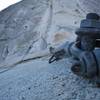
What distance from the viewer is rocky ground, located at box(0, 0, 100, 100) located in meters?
1.72

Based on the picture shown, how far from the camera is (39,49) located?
3.14 metres

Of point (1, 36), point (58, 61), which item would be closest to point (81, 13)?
point (1, 36)

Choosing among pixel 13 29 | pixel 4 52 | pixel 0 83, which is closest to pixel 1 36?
pixel 13 29

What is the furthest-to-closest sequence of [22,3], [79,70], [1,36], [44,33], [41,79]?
[22,3]
[1,36]
[44,33]
[41,79]
[79,70]

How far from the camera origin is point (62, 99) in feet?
5.29

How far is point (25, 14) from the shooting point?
411 cm

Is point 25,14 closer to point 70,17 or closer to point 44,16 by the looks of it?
point 44,16

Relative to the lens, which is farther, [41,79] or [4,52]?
[4,52]

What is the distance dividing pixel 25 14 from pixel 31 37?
67 cm

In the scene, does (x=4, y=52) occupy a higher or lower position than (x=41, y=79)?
lower

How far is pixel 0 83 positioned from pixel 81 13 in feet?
5.66

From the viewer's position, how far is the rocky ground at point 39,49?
1.72 m

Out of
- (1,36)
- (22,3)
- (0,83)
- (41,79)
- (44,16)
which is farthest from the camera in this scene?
(22,3)

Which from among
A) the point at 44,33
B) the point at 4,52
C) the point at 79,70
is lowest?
the point at 4,52
